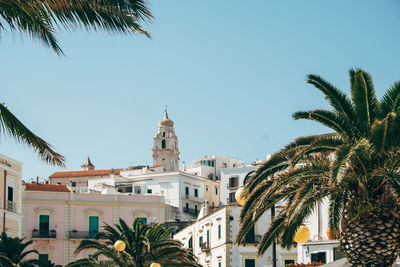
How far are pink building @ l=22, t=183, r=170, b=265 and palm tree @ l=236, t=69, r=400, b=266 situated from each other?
49.4m

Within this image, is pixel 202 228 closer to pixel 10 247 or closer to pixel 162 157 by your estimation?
pixel 10 247

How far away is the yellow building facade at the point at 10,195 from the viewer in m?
52.1

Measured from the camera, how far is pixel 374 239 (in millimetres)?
20156

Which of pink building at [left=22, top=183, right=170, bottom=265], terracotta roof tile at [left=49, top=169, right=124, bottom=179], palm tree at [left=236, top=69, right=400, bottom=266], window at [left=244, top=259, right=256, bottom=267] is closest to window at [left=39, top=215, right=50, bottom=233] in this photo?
pink building at [left=22, top=183, right=170, bottom=265]

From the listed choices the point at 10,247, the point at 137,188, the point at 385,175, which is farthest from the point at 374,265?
the point at 137,188

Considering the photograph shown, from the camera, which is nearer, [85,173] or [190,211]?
[190,211]

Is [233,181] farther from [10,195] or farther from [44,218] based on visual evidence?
[10,195]

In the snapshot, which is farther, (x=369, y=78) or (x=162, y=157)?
(x=162, y=157)

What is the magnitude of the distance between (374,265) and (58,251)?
177 feet

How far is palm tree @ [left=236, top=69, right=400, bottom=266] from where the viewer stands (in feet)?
64.6

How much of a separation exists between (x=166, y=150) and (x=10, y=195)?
286ft

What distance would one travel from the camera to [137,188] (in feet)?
330

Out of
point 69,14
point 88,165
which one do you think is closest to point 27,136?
point 69,14

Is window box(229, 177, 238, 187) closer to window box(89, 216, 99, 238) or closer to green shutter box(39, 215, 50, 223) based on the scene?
window box(89, 216, 99, 238)
